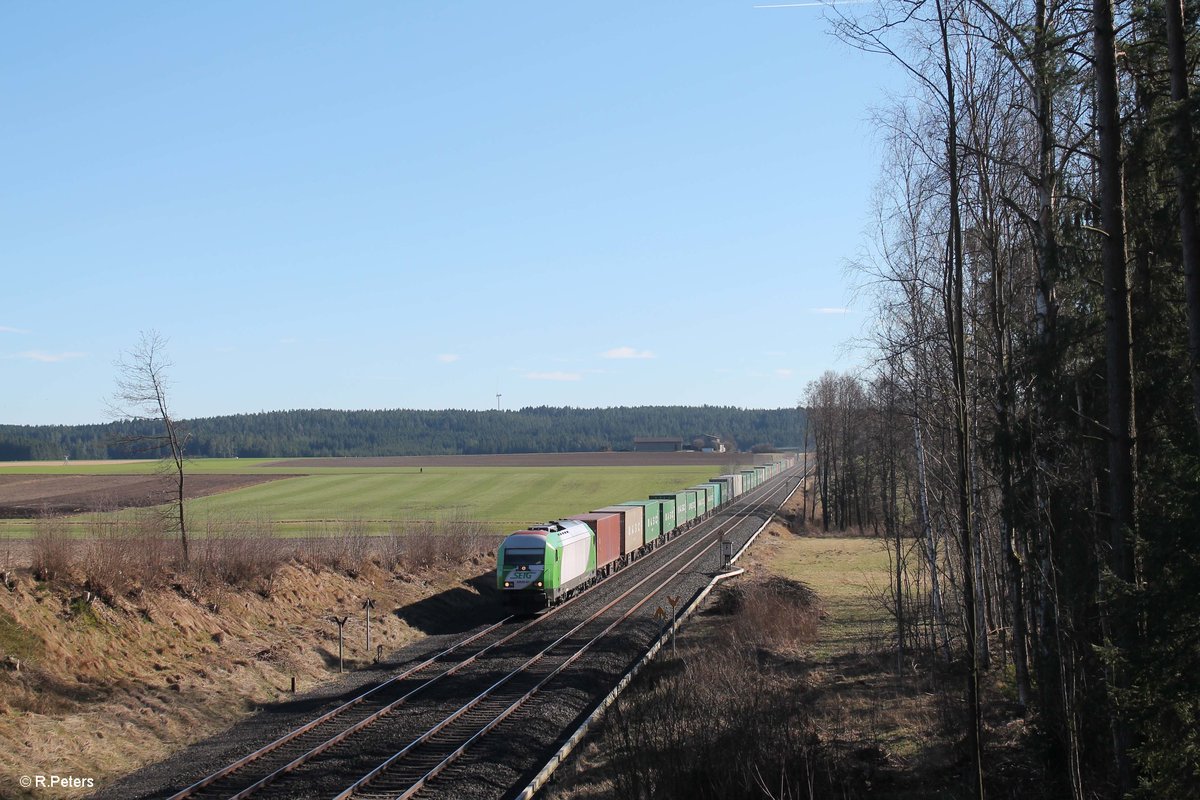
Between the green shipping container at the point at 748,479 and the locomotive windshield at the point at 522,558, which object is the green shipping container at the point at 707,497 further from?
the locomotive windshield at the point at 522,558

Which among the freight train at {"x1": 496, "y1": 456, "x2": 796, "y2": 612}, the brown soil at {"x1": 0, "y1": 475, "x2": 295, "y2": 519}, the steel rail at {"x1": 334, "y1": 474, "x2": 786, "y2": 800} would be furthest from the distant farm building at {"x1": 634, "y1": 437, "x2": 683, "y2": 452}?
the steel rail at {"x1": 334, "y1": 474, "x2": 786, "y2": 800}

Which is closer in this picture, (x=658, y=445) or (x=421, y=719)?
(x=421, y=719)

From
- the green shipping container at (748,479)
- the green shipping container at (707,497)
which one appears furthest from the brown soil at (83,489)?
the green shipping container at (748,479)

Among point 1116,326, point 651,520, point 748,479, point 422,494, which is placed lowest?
point 422,494

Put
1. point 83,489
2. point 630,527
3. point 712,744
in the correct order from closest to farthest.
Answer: point 712,744, point 630,527, point 83,489

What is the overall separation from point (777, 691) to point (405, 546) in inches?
853

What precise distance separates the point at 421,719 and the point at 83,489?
69389mm

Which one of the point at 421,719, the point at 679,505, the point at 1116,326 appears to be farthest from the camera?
the point at 679,505

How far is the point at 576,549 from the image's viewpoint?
108 feet

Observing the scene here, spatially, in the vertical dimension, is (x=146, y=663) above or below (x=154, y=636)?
below

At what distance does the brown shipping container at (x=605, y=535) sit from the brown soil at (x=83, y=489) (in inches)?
977

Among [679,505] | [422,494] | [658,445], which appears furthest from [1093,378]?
[658,445]

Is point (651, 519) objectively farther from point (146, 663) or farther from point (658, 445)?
point (658, 445)

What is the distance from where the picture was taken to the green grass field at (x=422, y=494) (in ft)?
206
